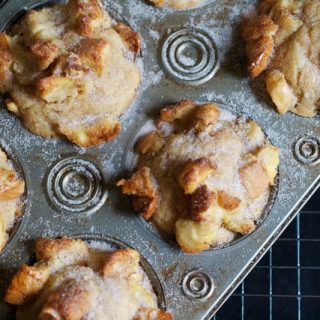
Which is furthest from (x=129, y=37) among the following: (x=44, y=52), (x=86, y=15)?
(x=44, y=52)

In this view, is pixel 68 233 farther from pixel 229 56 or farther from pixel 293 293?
pixel 293 293

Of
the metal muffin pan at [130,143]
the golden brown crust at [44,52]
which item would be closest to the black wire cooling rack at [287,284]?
the metal muffin pan at [130,143]

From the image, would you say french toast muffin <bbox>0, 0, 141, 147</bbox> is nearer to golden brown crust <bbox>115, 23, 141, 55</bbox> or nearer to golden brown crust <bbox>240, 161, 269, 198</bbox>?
golden brown crust <bbox>115, 23, 141, 55</bbox>

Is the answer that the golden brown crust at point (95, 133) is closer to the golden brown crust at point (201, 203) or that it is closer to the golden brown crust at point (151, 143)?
the golden brown crust at point (151, 143)

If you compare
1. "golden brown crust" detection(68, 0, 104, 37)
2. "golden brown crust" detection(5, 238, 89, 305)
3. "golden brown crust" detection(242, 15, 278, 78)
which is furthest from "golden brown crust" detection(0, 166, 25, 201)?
"golden brown crust" detection(242, 15, 278, 78)

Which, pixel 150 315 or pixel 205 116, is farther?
pixel 205 116

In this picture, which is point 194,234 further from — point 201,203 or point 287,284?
point 287,284
